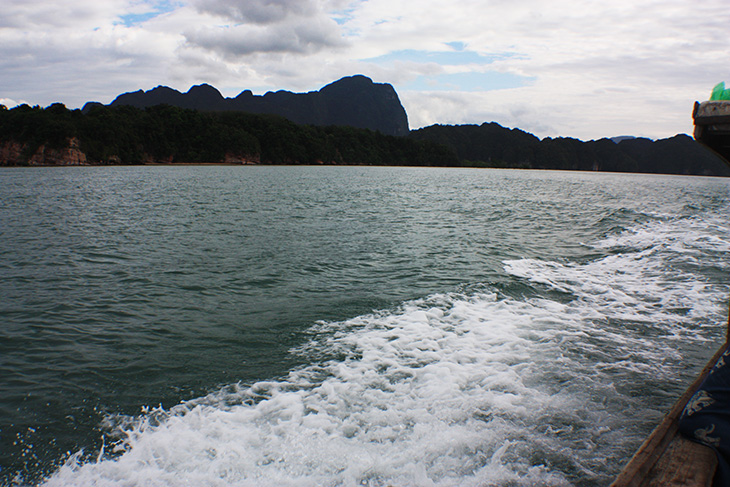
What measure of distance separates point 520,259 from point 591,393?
8140 millimetres

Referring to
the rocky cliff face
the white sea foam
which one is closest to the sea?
the white sea foam

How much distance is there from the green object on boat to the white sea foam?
3.26 metres

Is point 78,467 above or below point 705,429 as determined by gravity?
below

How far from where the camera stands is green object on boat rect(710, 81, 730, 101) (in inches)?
124

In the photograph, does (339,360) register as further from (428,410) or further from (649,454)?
(649,454)

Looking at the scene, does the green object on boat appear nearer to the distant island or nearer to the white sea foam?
the white sea foam

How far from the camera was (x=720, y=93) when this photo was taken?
3.19 meters

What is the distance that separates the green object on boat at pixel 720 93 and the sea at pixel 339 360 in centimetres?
323

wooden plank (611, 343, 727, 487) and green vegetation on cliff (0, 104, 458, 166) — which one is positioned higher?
green vegetation on cliff (0, 104, 458, 166)

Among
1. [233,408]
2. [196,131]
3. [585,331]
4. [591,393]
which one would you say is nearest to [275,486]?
[233,408]

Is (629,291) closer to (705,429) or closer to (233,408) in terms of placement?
(705,429)

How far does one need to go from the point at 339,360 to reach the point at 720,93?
5.15 metres

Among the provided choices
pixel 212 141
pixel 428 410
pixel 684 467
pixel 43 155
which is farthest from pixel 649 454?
pixel 212 141

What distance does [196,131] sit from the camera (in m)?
130
